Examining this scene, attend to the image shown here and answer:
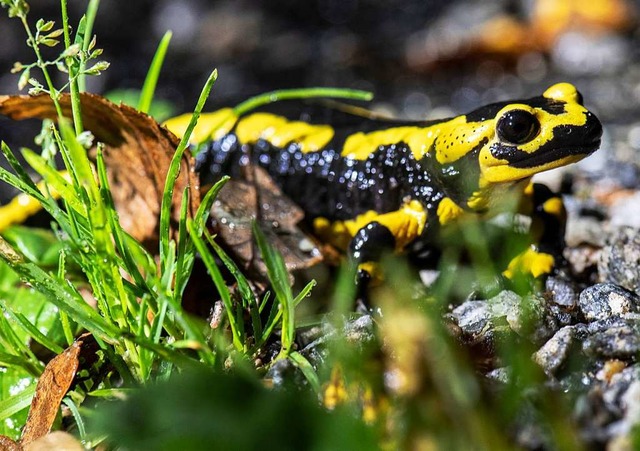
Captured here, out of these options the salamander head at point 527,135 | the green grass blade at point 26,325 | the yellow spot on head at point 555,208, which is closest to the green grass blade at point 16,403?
the green grass blade at point 26,325

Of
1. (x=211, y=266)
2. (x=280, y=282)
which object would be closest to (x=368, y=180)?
(x=280, y=282)

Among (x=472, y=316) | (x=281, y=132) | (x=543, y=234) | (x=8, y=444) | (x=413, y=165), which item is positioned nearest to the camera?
(x=8, y=444)

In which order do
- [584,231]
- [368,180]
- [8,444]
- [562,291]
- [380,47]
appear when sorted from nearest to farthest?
[8,444]
[562,291]
[584,231]
[368,180]
[380,47]

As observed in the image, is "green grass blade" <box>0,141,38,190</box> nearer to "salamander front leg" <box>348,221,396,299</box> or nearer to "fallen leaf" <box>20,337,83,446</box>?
"fallen leaf" <box>20,337,83,446</box>

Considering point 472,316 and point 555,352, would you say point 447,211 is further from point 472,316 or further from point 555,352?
point 555,352

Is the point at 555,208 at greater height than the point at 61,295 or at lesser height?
lesser
